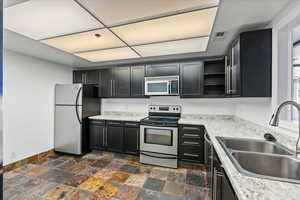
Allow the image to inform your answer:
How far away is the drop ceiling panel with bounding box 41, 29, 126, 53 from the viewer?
1889 millimetres

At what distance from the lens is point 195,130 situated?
8.55 ft

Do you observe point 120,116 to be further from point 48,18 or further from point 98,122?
point 48,18

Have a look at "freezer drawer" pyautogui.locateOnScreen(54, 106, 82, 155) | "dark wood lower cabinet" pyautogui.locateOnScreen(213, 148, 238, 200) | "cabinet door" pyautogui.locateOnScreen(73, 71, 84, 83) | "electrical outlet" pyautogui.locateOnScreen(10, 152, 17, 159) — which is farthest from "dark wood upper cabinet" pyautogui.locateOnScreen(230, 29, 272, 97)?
"electrical outlet" pyautogui.locateOnScreen(10, 152, 17, 159)

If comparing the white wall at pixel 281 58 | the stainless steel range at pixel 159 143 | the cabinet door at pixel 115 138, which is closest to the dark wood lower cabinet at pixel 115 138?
the cabinet door at pixel 115 138

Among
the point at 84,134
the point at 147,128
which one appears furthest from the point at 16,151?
the point at 147,128

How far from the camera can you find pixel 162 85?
3051mm

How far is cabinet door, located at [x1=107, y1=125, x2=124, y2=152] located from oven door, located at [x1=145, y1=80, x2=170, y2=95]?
1.08 m

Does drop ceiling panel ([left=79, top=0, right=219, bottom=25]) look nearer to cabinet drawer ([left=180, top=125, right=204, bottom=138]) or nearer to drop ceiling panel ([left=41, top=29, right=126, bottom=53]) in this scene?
drop ceiling panel ([left=41, top=29, right=126, bottom=53])

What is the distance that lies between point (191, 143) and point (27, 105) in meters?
3.46

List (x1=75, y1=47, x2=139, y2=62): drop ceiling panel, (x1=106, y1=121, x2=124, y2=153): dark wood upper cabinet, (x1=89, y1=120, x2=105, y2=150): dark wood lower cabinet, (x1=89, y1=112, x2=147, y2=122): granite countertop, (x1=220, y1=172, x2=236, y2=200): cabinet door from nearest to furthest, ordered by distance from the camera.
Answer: (x1=220, y1=172, x2=236, y2=200): cabinet door < (x1=75, y1=47, x2=139, y2=62): drop ceiling panel < (x1=106, y1=121, x2=124, y2=153): dark wood upper cabinet < (x1=89, y1=120, x2=105, y2=150): dark wood lower cabinet < (x1=89, y1=112, x2=147, y2=122): granite countertop

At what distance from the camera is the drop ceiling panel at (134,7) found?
4.11 feet

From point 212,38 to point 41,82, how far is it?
362cm

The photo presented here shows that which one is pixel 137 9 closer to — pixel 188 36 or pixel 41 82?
pixel 188 36

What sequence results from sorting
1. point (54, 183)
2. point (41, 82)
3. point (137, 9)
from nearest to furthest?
point (137, 9)
point (54, 183)
point (41, 82)
